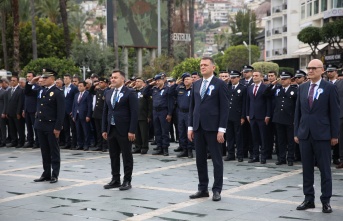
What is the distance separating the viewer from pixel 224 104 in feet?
31.8

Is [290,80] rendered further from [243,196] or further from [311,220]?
[311,220]

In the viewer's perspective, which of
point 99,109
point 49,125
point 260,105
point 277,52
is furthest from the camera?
point 277,52

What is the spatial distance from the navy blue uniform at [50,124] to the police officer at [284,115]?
5135mm

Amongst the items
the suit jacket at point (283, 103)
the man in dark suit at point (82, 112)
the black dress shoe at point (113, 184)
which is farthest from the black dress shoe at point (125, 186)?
the man in dark suit at point (82, 112)

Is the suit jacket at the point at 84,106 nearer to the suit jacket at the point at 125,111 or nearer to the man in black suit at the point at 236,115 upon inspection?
the man in black suit at the point at 236,115

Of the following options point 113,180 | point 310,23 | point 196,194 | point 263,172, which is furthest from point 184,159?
point 310,23

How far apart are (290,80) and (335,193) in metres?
4.71

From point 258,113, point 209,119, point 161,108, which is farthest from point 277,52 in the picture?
point 209,119

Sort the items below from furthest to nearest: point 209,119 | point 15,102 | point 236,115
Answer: point 15,102 < point 236,115 < point 209,119

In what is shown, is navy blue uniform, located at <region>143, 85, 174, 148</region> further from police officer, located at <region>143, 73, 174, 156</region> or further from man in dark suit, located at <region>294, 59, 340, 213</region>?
man in dark suit, located at <region>294, 59, 340, 213</region>

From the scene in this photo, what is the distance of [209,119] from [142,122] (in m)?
7.42

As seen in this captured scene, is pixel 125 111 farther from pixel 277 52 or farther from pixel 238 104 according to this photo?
pixel 277 52

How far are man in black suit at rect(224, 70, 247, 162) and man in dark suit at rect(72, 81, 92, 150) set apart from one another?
4560mm

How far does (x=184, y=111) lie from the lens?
15.7 meters
